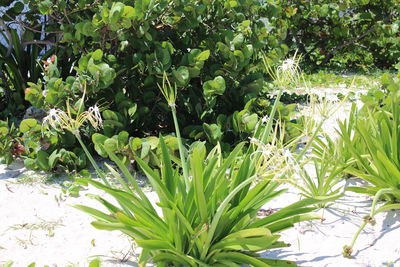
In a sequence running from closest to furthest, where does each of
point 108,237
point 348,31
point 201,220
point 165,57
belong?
point 201,220, point 108,237, point 165,57, point 348,31

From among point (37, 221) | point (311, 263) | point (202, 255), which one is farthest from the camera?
point (37, 221)

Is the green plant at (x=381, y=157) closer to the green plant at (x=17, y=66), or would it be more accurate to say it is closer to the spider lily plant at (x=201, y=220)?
the spider lily plant at (x=201, y=220)

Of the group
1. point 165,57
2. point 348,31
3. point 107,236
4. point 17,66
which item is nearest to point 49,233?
point 107,236

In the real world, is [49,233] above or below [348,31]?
below

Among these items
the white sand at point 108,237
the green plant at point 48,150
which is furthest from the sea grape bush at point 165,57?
the white sand at point 108,237

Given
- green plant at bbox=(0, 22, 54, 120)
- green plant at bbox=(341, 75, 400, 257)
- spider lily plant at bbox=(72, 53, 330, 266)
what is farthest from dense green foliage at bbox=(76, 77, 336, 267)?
green plant at bbox=(0, 22, 54, 120)

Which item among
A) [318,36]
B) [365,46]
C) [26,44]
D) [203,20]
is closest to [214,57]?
[203,20]

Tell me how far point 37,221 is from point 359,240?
67.4 inches

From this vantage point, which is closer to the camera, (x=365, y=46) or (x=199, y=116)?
(x=199, y=116)

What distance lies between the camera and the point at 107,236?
102 inches

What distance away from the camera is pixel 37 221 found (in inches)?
109

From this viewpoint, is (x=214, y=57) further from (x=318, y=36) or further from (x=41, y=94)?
(x=318, y=36)

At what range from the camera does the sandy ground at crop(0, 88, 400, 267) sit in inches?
94.3

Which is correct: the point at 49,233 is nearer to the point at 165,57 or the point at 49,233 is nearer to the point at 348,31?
the point at 165,57
